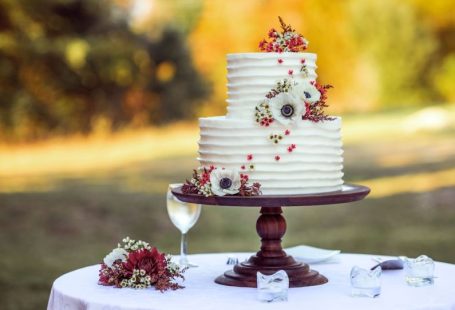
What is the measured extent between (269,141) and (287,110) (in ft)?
0.39

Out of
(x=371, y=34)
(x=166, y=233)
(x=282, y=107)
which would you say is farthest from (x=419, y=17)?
(x=282, y=107)

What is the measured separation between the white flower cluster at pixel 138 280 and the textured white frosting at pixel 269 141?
0.44 m

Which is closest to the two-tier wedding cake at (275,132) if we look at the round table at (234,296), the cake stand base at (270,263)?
the cake stand base at (270,263)

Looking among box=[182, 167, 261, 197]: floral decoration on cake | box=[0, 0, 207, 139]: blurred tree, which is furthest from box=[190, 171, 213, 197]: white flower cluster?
box=[0, 0, 207, 139]: blurred tree

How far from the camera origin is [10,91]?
11.0 metres

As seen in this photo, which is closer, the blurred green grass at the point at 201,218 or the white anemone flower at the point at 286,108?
the white anemone flower at the point at 286,108

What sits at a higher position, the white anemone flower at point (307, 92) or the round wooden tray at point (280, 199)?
the white anemone flower at point (307, 92)

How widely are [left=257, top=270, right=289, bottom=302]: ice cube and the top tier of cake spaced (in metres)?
0.61

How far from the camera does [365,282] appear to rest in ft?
10.4

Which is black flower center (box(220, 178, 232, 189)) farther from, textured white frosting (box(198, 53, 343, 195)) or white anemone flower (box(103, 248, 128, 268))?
white anemone flower (box(103, 248, 128, 268))

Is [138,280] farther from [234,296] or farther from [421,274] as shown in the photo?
[421,274]

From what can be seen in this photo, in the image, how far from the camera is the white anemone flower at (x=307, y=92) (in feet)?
11.1

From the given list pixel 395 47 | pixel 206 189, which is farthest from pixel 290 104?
pixel 395 47

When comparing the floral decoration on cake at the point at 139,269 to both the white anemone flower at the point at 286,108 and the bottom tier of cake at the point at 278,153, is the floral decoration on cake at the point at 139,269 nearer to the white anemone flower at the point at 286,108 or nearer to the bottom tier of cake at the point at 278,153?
the bottom tier of cake at the point at 278,153
